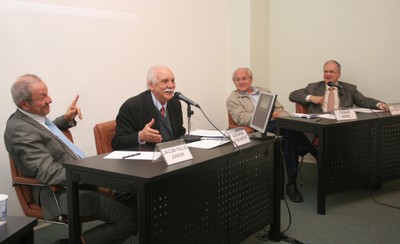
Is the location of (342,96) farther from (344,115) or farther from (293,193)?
(293,193)

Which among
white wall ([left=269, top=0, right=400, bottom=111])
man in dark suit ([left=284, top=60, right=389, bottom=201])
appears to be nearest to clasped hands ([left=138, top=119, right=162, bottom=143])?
man in dark suit ([left=284, top=60, right=389, bottom=201])

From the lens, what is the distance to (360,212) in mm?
2996

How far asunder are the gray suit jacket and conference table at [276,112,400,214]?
1.87 meters

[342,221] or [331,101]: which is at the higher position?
[331,101]

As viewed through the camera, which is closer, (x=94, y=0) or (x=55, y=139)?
(x=55, y=139)

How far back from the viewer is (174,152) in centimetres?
179

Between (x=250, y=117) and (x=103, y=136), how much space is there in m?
1.61

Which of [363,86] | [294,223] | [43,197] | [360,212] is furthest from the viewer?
[363,86]

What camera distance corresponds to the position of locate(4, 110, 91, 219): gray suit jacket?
1.94m

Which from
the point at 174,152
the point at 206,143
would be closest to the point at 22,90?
the point at 174,152

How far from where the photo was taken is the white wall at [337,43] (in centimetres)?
399

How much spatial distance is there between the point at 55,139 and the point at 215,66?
106 inches

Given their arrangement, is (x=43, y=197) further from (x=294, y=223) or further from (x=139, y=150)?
(x=294, y=223)

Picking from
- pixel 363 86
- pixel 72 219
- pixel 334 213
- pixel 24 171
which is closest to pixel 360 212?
pixel 334 213
